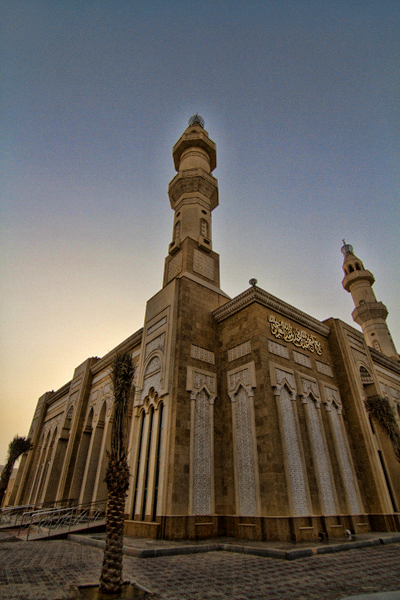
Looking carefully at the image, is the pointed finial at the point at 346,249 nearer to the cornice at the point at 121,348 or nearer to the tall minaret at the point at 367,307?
the tall minaret at the point at 367,307

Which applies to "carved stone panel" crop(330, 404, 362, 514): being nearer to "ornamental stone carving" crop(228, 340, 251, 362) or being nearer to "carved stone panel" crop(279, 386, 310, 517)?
"carved stone panel" crop(279, 386, 310, 517)

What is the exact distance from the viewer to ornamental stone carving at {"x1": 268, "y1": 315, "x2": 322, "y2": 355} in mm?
13458

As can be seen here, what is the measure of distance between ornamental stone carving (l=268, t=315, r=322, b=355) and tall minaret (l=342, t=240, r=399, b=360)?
14.0m

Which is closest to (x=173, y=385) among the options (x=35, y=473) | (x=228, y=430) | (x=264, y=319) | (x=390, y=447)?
(x=228, y=430)

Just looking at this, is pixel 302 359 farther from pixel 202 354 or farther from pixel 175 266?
pixel 175 266

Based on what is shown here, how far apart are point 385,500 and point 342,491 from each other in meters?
1.93

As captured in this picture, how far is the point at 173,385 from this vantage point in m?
12.1

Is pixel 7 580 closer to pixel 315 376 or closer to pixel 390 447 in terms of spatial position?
pixel 315 376

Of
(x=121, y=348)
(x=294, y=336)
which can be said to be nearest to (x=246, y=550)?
(x=294, y=336)

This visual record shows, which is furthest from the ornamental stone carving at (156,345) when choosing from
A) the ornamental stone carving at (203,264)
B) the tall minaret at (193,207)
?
the ornamental stone carving at (203,264)

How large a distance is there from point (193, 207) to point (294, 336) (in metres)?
9.80

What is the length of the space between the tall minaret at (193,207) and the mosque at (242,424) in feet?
0.42

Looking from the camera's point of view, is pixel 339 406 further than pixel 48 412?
No

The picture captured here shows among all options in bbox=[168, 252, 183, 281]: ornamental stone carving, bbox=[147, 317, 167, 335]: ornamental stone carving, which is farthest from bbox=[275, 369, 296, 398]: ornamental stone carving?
bbox=[168, 252, 183, 281]: ornamental stone carving
